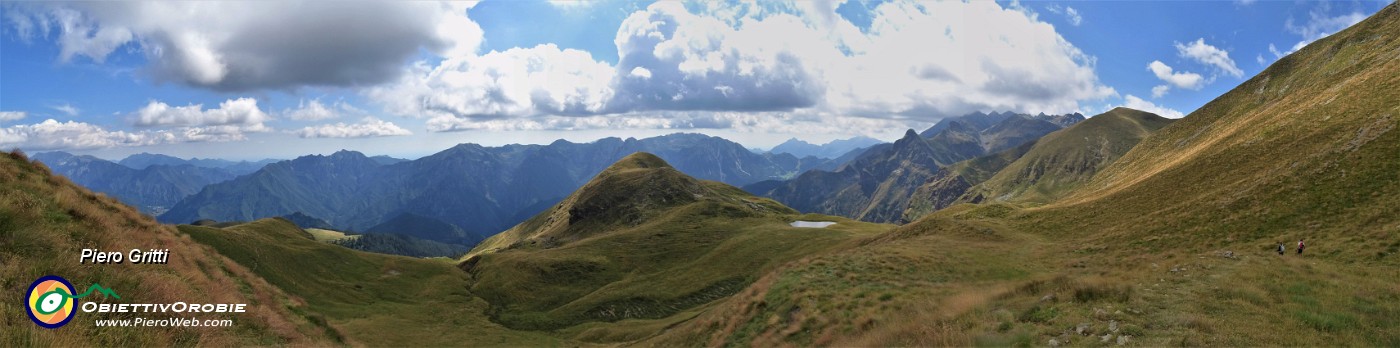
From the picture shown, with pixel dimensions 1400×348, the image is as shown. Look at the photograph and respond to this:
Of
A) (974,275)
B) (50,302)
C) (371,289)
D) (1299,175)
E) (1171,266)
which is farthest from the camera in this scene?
(371,289)

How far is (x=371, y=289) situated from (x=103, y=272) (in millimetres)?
91938

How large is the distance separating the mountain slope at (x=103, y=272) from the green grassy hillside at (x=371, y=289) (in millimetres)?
35278

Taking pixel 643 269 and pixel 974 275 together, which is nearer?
pixel 974 275

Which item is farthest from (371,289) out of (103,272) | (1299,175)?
(1299,175)

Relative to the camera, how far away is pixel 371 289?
94.4 metres

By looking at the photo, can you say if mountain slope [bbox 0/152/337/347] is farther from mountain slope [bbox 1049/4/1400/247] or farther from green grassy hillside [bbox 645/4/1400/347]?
mountain slope [bbox 1049/4/1400/247]

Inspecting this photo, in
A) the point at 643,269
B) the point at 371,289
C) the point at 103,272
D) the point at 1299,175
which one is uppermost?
the point at 1299,175

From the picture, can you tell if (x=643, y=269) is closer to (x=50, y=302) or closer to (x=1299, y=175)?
(x=1299, y=175)

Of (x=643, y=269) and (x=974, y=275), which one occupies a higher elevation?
(x=974, y=275)

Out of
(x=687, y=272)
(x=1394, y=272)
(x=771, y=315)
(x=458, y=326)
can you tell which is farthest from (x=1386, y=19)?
(x=458, y=326)

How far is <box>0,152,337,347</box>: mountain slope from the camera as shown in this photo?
11.8 metres

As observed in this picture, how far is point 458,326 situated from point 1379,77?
11772 cm

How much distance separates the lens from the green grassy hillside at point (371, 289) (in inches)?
2616

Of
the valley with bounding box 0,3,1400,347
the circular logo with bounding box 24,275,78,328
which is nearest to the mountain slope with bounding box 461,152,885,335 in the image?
the valley with bounding box 0,3,1400,347
